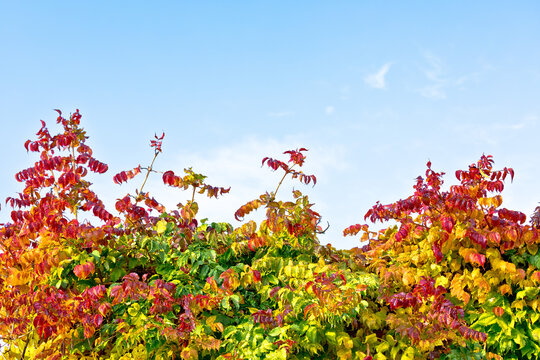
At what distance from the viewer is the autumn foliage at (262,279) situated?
5203 mm

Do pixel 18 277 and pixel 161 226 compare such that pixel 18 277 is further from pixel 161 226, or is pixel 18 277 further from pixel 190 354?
pixel 190 354

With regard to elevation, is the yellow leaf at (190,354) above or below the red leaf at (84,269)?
below

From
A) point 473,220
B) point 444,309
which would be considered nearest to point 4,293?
point 444,309

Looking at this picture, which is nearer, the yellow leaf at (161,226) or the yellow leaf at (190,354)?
the yellow leaf at (190,354)

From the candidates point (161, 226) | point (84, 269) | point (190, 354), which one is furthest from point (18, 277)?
point (190, 354)

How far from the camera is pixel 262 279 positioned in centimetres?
561

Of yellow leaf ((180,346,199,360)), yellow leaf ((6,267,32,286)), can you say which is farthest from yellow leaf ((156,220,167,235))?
yellow leaf ((6,267,32,286))

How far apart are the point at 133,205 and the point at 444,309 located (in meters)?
3.16

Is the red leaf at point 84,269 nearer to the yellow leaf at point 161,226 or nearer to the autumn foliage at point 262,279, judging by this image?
the autumn foliage at point 262,279

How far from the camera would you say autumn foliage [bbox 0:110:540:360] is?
5.20 metres

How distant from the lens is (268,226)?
5.77 metres

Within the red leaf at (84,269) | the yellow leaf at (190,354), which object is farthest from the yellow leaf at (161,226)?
the yellow leaf at (190,354)

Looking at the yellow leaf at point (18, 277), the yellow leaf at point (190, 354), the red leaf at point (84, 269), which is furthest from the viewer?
the yellow leaf at point (18, 277)

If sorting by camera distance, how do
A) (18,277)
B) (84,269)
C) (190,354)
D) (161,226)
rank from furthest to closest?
(18,277), (161,226), (84,269), (190,354)
